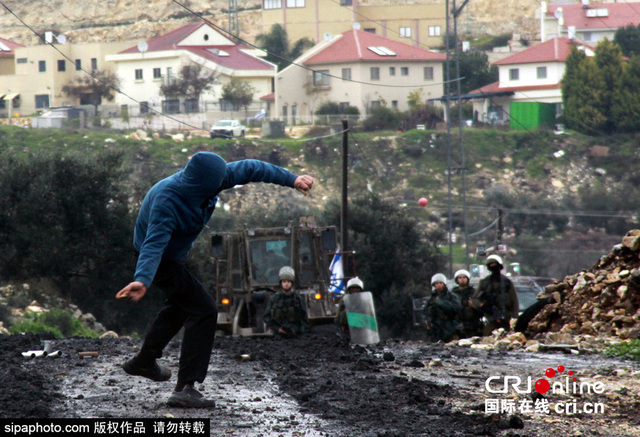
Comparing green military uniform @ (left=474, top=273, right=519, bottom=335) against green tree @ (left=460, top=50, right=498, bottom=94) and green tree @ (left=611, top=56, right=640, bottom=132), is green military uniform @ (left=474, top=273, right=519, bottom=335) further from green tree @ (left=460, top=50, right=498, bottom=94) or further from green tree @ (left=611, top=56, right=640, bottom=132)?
green tree @ (left=460, top=50, right=498, bottom=94)

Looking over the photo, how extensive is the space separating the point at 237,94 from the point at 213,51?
12587mm

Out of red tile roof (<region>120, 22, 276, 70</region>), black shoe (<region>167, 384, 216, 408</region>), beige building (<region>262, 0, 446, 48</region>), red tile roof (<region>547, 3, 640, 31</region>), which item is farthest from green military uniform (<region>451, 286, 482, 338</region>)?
beige building (<region>262, 0, 446, 48</region>)

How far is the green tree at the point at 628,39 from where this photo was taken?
3821 inches

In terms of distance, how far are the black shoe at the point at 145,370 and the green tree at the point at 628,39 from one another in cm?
9531

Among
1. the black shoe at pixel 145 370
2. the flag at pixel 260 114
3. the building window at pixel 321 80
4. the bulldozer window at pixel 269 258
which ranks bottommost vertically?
the bulldozer window at pixel 269 258

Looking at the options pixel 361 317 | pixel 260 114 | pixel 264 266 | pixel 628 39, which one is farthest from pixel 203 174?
pixel 628 39

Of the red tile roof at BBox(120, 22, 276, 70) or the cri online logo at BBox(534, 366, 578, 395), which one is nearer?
the cri online logo at BBox(534, 366, 578, 395)

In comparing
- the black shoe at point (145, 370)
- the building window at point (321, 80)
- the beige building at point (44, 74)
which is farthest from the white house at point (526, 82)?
the black shoe at point (145, 370)

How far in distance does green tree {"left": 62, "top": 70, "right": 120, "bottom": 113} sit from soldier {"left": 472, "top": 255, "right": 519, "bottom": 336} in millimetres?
89560

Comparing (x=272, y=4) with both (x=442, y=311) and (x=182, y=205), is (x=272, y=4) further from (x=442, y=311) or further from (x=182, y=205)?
(x=182, y=205)

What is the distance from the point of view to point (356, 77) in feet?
305

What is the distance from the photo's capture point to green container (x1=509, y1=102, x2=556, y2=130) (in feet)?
276

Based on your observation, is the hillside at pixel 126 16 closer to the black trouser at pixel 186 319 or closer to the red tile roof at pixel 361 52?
the red tile roof at pixel 361 52

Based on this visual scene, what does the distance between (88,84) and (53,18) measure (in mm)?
57955
